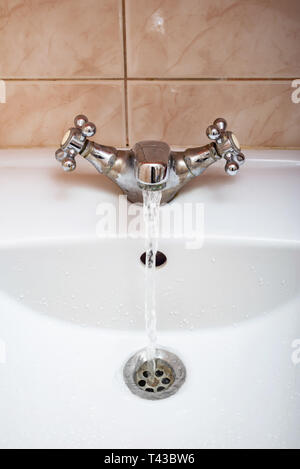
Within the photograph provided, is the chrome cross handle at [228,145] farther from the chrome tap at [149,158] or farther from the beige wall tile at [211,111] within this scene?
the beige wall tile at [211,111]

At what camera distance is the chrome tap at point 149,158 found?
0.41 m

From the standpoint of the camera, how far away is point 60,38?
51 cm

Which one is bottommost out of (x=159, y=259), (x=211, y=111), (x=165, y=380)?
(x=165, y=380)

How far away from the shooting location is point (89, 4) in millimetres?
493

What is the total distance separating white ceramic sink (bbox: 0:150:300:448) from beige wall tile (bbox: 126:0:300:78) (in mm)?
135

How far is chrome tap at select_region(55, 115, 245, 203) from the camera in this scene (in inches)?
16.1

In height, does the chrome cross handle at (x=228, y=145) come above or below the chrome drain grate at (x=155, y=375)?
above

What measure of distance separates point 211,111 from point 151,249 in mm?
211

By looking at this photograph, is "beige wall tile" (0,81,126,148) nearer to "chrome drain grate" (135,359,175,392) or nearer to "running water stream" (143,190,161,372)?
"running water stream" (143,190,161,372)

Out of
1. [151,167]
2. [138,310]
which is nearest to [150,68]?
[151,167]

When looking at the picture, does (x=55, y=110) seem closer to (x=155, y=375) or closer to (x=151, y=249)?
(x=151, y=249)

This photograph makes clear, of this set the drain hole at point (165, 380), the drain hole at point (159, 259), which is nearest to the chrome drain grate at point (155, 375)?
the drain hole at point (165, 380)

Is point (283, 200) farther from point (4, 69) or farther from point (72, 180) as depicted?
point (4, 69)

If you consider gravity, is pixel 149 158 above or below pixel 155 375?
above
